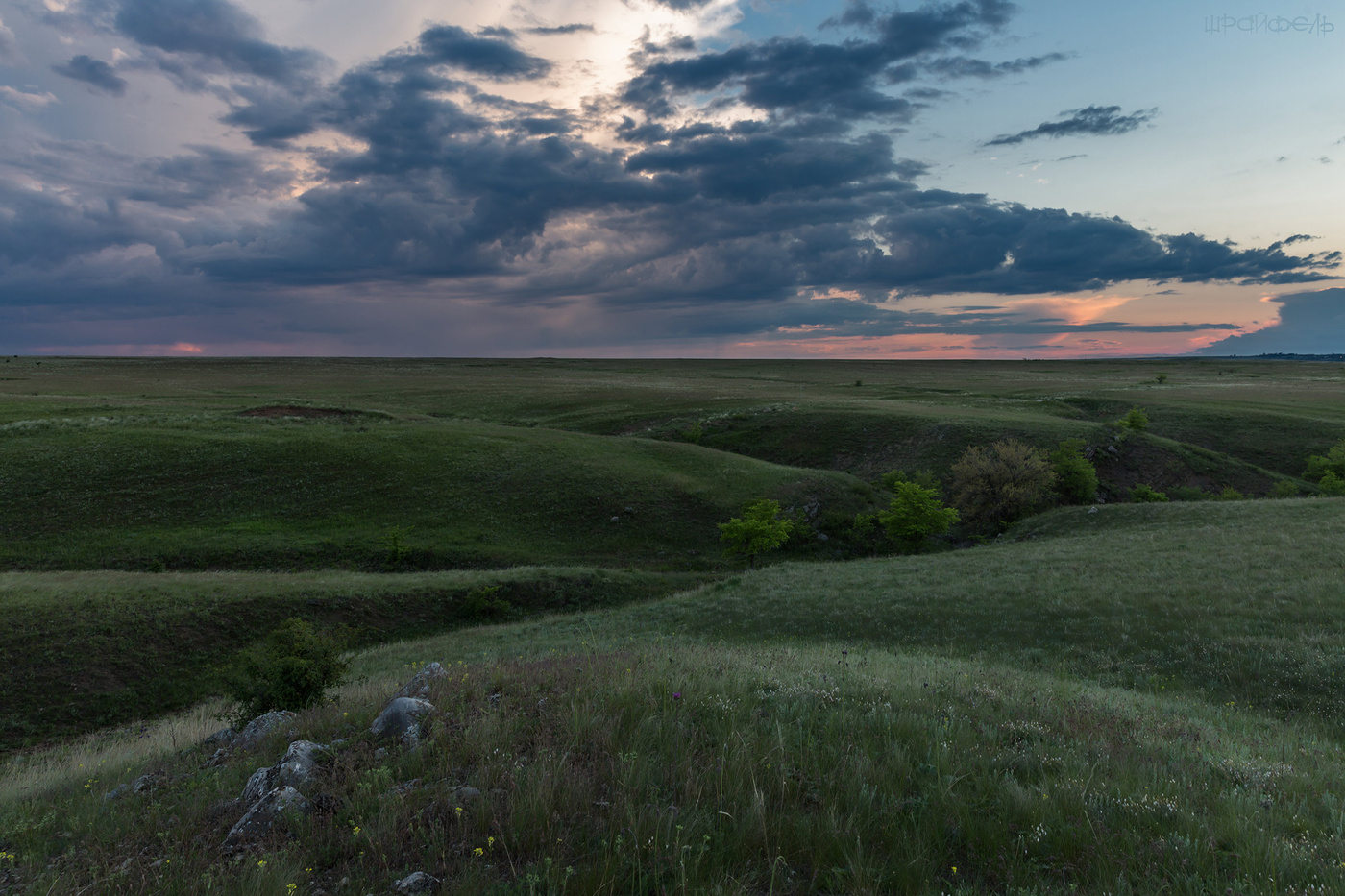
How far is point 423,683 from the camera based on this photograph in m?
8.73

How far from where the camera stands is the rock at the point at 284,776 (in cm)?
611

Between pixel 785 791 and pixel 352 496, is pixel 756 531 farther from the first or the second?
pixel 785 791

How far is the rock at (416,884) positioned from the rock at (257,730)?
4867 mm

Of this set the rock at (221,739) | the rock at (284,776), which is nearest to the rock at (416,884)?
the rock at (284,776)

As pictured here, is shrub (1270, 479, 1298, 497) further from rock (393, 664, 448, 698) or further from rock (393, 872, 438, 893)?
rock (393, 872, 438, 893)

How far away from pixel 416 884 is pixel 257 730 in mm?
5649

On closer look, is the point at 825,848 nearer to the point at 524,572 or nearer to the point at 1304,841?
the point at 1304,841

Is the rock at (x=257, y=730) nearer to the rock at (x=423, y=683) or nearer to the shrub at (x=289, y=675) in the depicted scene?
the shrub at (x=289, y=675)

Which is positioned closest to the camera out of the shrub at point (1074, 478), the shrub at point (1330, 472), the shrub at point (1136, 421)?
the shrub at point (1330, 472)

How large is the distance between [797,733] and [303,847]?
4.61 meters

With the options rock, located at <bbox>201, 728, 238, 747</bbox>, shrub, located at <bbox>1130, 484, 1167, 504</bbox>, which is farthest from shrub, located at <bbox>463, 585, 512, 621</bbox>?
shrub, located at <bbox>1130, 484, 1167, 504</bbox>

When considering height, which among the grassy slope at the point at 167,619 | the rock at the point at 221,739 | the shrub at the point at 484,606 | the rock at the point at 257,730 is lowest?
the shrub at the point at 484,606

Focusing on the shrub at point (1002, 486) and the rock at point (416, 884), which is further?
the shrub at point (1002, 486)

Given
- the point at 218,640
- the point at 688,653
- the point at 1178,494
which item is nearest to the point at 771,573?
the point at 688,653
